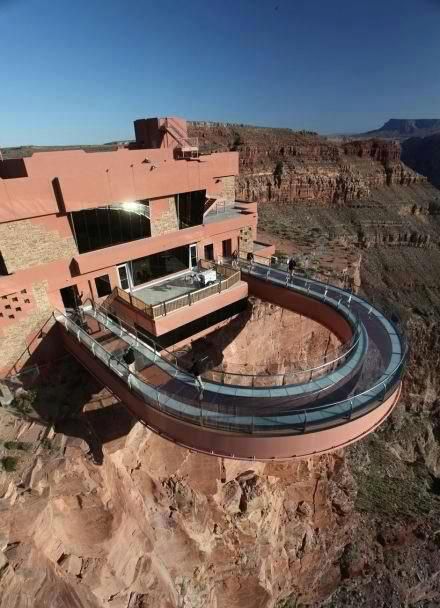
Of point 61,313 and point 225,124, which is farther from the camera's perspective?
point 225,124

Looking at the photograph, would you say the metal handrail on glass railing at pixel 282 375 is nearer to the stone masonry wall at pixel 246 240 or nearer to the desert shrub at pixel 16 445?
the desert shrub at pixel 16 445

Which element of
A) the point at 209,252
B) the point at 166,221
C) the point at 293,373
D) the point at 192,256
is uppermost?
the point at 166,221

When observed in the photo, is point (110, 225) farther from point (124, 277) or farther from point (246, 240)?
point (246, 240)

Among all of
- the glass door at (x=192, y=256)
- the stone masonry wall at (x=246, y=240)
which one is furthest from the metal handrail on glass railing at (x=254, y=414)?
the stone masonry wall at (x=246, y=240)

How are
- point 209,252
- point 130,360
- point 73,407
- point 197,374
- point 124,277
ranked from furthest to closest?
point 209,252 → point 124,277 → point 73,407 → point 130,360 → point 197,374

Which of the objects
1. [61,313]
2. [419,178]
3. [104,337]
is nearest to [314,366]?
[104,337]

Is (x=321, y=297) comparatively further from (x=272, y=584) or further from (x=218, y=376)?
(x=272, y=584)

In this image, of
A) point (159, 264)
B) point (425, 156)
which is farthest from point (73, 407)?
point (425, 156)
